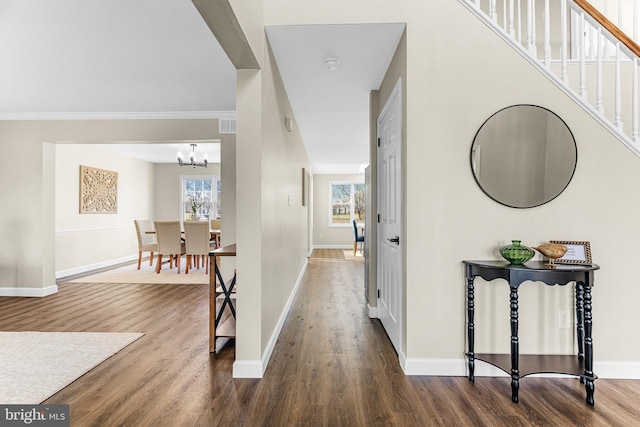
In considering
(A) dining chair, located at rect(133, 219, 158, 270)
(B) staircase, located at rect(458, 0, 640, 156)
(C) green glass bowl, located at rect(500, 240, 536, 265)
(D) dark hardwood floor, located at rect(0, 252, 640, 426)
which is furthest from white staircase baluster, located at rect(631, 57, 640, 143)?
(A) dining chair, located at rect(133, 219, 158, 270)

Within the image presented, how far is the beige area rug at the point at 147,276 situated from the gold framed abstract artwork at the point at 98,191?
132 cm

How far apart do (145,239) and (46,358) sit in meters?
4.41

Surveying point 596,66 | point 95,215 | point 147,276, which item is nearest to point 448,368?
point 596,66

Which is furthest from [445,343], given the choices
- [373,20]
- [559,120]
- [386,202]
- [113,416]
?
[373,20]

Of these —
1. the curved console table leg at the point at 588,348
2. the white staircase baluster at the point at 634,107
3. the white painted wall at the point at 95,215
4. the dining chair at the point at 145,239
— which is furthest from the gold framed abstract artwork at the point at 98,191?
the white staircase baluster at the point at 634,107

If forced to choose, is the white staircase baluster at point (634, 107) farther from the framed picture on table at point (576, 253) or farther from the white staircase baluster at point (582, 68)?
the framed picture on table at point (576, 253)

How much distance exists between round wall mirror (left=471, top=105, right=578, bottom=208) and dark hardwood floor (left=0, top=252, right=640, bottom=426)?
1.19m

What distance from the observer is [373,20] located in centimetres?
218

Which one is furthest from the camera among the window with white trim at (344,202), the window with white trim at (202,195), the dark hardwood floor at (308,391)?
the window with white trim at (344,202)

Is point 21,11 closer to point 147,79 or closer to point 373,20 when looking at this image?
point 147,79

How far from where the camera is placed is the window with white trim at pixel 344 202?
9767mm

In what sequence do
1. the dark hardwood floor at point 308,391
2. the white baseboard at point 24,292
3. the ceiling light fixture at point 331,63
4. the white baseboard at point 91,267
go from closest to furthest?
1. the dark hardwood floor at point 308,391
2. the ceiling light fixture at point 331,63
3. the white baseboard at point 24,292
4. the white baseboard at point 91,267

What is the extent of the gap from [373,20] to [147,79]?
236 cm

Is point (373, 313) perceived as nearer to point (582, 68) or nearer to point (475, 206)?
point (475, 206)
